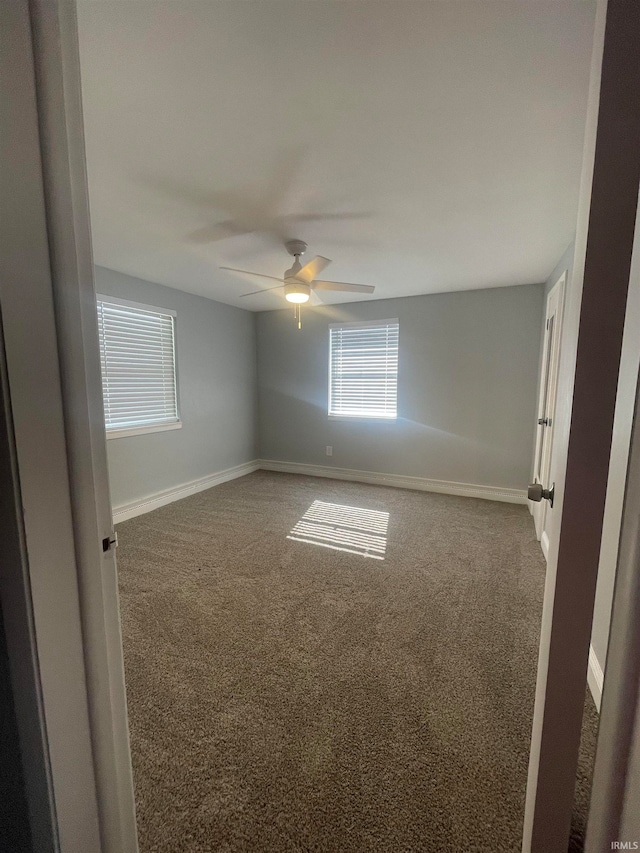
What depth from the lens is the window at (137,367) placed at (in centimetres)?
326

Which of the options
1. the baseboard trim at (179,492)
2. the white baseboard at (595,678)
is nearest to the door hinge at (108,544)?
the white baseboard at (595,678)

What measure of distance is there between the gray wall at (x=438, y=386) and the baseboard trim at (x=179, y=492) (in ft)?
2.66

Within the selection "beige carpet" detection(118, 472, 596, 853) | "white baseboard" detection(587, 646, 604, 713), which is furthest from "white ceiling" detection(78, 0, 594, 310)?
"beige carpet" detection(118, 472, 596, 853)

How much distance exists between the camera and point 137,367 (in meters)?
3.53

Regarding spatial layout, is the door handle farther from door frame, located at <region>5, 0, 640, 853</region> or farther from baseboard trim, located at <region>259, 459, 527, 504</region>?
baseboard trim, located at <region>259, 459, 527, 504</region>

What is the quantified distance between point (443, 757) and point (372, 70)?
2.42 metres

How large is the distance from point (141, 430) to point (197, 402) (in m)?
0.83

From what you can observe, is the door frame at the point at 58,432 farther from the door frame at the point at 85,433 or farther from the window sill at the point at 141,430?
the window sill at the point at 141,430

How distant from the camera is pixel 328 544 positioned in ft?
9.44

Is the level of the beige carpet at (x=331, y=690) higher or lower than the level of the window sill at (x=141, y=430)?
lower

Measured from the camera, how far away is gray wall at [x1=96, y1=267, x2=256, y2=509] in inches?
135

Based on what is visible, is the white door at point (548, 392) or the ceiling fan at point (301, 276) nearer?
the ceiling fan at point (301, 276)

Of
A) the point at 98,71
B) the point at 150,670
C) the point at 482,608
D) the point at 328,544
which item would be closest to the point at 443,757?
the point at 482,608

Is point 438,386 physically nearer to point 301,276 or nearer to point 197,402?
point 301,276
